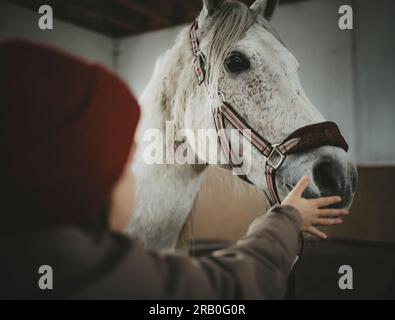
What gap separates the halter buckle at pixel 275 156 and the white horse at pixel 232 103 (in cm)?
1

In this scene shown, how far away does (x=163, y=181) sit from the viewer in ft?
2.51

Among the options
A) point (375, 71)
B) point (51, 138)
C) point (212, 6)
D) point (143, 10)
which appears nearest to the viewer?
point (51, 138)

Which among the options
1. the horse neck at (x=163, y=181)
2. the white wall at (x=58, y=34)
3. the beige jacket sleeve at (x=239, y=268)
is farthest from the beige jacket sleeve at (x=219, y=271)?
the white wall at (x=58, y=34)

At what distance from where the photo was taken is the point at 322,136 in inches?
23.6

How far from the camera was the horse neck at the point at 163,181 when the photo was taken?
2.50 feet

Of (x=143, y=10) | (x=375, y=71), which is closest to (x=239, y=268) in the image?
(x=375, y=71)

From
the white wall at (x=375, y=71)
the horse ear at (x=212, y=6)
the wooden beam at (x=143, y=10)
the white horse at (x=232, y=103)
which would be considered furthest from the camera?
the wooden beam at (x=143, y=10)

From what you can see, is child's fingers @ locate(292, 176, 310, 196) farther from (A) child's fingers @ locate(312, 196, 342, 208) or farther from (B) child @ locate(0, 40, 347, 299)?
(B) child @ locate(0, 40, 347, 299)

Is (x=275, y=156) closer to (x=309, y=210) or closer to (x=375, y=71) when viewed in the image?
(x=309, y=210)

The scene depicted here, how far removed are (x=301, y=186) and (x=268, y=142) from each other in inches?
5.2

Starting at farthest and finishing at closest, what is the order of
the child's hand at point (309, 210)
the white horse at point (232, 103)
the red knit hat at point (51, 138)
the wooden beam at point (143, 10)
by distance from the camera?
the wooden beam at point (143, 10) → the white horse at point (232, 103) → the child's hand at point (309, 210) → the red knit hat at point (51, 138)

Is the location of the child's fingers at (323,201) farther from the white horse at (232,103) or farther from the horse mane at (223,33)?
the horse mane at (223,33)

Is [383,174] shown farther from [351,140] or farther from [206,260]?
[206,260]

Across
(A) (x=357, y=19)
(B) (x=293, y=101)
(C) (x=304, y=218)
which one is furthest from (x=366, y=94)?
(C) (x=304, y=218)
